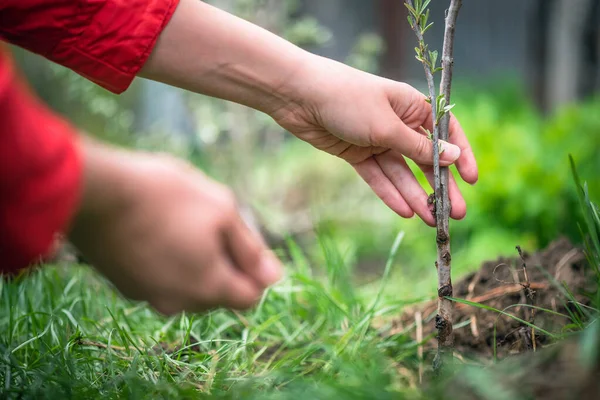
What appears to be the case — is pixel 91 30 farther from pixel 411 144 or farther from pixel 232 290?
pixel 232 290

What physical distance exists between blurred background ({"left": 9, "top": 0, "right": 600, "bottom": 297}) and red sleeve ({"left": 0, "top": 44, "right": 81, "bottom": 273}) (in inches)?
27.3

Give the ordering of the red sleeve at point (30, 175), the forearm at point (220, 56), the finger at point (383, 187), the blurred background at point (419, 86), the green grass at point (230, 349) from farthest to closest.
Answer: the blurred background at point (419, 86)
the red sleeve at point (30, 175)
the finger at point (383, 187)
the forearm at point (220, 56)
the green grass at point (230, 349)

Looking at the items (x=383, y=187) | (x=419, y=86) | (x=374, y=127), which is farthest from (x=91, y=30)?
(x=419, y=86)

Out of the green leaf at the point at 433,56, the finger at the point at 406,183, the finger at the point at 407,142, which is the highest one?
the green leaf at the point at 433,56

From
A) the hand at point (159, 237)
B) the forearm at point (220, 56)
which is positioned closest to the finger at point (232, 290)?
the hand at point (159, 237)

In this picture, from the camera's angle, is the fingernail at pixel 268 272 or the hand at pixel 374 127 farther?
the fingernail at pixel 268 272

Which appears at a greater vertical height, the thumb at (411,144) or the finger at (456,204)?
the thumb at (411,144)

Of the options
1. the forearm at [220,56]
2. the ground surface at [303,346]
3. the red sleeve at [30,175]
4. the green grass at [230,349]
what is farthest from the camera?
the red sleeve at [30,175]

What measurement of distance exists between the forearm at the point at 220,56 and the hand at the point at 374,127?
40 millimetres

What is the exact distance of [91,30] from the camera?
109 centimetres

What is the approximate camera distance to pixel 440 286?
1056mm

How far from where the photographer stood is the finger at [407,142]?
1086 mm

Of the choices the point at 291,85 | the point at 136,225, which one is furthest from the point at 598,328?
the point at 136,225

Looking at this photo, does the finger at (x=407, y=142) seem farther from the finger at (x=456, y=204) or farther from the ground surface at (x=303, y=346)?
the ground surface at (x=303, y=346)
